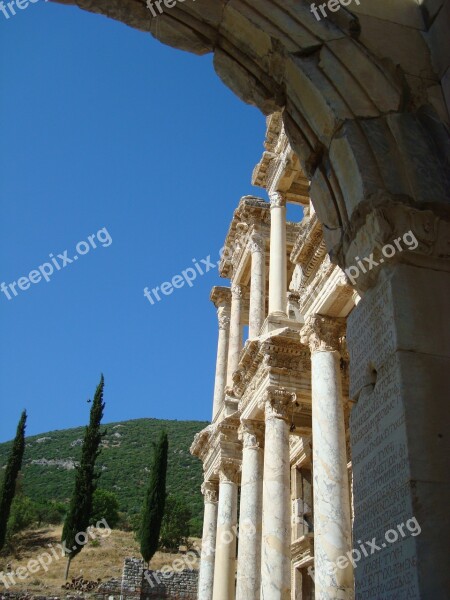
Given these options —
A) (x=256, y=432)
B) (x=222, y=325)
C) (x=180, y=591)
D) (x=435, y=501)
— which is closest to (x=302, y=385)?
(x=256, y=432)

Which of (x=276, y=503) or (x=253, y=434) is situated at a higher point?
(x=253, y=434)

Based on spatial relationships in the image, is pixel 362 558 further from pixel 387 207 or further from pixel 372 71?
pixel 372 71

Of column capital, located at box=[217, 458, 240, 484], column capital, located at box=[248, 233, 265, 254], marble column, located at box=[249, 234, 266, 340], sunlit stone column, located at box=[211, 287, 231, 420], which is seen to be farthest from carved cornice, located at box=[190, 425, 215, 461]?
column capital, located at box=[248, 233, 265, 254]

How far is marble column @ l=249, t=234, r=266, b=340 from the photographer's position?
62.8ft

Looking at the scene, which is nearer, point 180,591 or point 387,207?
point 387,207

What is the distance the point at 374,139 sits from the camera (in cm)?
463

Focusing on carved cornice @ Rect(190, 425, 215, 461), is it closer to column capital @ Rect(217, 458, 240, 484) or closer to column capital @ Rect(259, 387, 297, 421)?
column capital @ Rect(217, 458, 240, 484)

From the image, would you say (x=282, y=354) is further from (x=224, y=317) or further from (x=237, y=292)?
(x=224, y=317)

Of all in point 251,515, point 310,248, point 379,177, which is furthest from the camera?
point 251,515

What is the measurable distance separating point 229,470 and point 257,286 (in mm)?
5934

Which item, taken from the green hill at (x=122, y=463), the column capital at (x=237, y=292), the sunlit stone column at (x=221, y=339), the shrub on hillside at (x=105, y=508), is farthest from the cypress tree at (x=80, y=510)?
the green hill at (x=122, y=463)

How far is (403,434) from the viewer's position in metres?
3.62

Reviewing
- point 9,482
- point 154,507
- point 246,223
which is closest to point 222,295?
point 246,223

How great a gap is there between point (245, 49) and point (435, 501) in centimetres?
399
